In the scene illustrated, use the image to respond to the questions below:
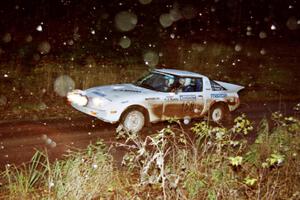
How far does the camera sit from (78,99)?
9781 millimetres

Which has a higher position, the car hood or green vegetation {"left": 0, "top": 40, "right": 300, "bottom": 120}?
green vegetation {"left": 0, "top": 40, "right": 300, "bottom": 120}

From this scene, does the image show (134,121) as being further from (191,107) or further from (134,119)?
(191,107)

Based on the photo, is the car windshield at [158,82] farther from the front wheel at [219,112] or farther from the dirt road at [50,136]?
the front wheel at [219,112]

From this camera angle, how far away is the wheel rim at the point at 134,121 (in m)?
9.76

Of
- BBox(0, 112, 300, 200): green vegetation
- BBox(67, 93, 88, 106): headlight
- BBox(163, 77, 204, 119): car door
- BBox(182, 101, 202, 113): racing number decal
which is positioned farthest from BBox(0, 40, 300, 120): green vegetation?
BBox(0, 112, 300, 200): green vegetation

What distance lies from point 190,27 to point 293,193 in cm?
2395

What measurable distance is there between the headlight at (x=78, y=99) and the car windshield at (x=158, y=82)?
5.68ft

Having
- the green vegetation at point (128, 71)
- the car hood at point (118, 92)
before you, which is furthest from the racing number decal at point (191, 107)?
the green vegetation at point (128, 71)

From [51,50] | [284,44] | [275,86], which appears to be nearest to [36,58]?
[51,50]

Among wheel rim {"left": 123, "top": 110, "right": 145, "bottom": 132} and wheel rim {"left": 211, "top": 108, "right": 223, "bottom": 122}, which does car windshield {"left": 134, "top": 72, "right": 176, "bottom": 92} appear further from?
wheel rim {"left": 211, "top": 108, "right": 223, "bottom": 122}

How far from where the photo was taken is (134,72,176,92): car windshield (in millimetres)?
10383

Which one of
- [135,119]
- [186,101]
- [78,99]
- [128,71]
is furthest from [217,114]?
[128,71]

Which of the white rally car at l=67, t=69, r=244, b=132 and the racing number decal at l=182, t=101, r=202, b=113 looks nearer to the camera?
the white rally car at l=67, t=69, r=244, b=132

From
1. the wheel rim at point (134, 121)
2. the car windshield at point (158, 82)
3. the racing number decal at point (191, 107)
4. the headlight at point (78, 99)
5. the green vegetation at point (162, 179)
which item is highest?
the car windshield at point (158, 82)
